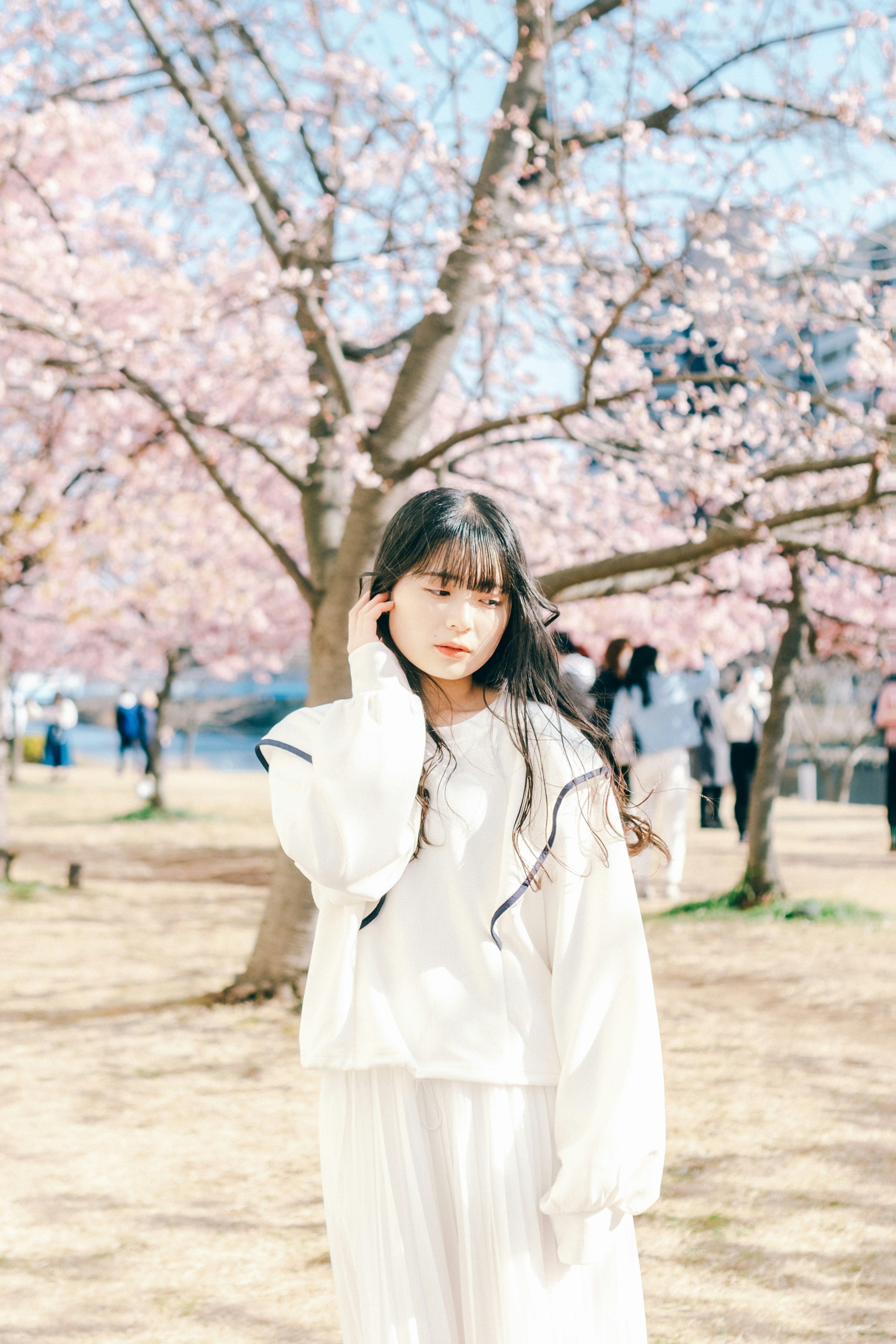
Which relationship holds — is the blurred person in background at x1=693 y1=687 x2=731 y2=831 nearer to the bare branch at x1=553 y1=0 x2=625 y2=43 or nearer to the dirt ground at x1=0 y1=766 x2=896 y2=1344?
the dirt ground at x1=0 y1=766 x2=896 y2=1344

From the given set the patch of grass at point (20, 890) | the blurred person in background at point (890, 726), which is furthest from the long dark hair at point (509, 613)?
the blurred person in background at point (890, 726)

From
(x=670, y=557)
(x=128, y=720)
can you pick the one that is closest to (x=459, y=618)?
(x=670, y=557)

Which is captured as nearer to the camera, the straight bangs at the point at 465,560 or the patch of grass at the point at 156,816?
the straight bangs at the point at 465,560

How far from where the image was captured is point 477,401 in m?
8.15

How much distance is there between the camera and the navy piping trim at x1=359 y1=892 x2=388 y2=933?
161 cm

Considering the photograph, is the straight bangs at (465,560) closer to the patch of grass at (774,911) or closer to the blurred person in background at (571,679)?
the blurred person in background at (571,679)

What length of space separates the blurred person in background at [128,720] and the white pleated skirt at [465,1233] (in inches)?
758

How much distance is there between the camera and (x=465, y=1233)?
154 cm

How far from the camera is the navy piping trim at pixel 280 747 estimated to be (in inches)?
64.2

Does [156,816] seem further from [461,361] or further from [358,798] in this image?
[358,798]

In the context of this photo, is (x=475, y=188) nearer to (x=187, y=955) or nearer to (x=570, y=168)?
(x=570, y=168)

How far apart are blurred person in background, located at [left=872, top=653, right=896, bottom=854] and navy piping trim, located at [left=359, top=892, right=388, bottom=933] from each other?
863 centimetres

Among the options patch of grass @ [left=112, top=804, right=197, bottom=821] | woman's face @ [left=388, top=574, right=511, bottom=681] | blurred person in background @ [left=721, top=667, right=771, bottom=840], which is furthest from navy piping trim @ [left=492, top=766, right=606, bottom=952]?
patch of grass @ [left=112, top=804, right=197, bottom=821]

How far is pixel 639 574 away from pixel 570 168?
78.6 inches
